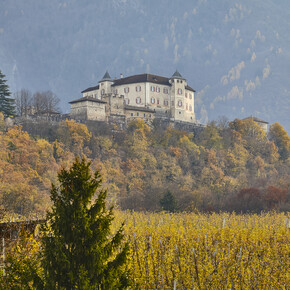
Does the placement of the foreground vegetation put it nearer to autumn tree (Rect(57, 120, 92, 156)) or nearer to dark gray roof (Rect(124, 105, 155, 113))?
autumn tree (Rect(57, 120, 92, 156))

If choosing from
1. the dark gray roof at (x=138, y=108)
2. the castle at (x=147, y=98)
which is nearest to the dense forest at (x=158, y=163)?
the dark gray roof at (x=138, y=108)

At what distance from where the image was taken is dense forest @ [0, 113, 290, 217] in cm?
4675

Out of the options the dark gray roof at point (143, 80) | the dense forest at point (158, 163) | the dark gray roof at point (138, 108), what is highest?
the dark gray roof at point (143, 80)

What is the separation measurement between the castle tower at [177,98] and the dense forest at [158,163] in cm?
443

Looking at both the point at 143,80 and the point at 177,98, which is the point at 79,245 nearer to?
the point at 177,98

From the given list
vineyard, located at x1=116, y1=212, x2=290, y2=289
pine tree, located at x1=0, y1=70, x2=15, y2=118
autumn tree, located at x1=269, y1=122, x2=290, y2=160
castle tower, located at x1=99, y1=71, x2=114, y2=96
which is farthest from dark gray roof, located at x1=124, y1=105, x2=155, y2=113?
vineyard, located at x1=116, y1=212, x2=290, y2=289

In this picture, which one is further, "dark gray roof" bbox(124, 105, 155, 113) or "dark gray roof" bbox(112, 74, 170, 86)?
"dark gray roof" bbox(112, 74, 170, 86)

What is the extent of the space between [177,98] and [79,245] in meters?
67.0

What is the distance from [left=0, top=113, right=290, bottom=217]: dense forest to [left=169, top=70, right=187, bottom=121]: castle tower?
4433mm

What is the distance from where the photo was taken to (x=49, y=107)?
70.4 m

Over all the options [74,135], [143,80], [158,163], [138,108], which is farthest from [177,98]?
[74,135]

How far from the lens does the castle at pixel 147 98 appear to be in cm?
6762

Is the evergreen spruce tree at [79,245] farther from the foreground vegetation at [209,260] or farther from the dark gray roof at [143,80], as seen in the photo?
the dark gray roof at [143,80]

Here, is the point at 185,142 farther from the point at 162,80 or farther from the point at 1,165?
the point at 1,165
